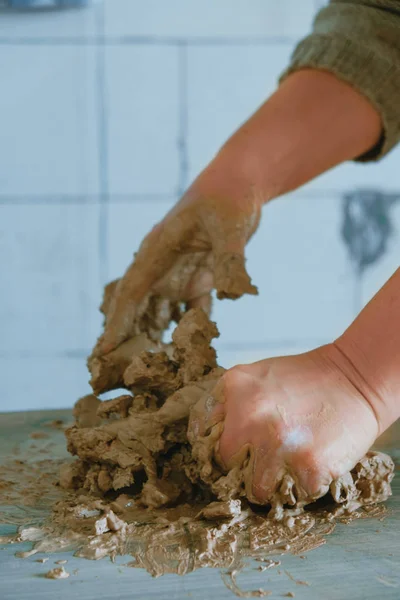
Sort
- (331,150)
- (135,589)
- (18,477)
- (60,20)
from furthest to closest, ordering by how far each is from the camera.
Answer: (60,20)
(331,150)
(18,477)
(135,589)

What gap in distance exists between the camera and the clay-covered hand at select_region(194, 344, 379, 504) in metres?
0.68

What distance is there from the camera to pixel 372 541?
654 mm

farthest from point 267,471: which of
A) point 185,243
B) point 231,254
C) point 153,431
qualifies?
point 185,243

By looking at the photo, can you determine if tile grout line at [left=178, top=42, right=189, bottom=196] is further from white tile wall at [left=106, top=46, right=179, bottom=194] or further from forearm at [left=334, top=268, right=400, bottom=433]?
forearm at [left=334, top=268, right=400, bottom=433]

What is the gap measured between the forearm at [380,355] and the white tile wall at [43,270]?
144cm

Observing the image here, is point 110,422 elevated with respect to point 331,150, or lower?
lower

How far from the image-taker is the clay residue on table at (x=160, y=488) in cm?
65

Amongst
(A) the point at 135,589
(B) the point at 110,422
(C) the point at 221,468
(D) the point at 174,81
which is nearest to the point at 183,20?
(D) the point at 174,81

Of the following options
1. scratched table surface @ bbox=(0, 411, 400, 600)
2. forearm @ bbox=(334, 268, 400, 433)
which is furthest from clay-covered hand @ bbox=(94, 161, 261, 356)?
scratched table surface @ bbox=(0, 411, 400, 600)

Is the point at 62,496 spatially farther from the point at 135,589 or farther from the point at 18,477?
the point at 135,589

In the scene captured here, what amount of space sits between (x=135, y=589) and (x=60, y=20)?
5.82ft

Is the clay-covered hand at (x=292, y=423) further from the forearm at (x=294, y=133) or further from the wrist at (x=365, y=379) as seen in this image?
the forearm at (x=294, y=133)

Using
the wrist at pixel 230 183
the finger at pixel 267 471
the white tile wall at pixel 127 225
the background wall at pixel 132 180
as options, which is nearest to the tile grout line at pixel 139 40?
the background wall at pixel 132 180

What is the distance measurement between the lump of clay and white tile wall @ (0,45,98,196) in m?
1.25
